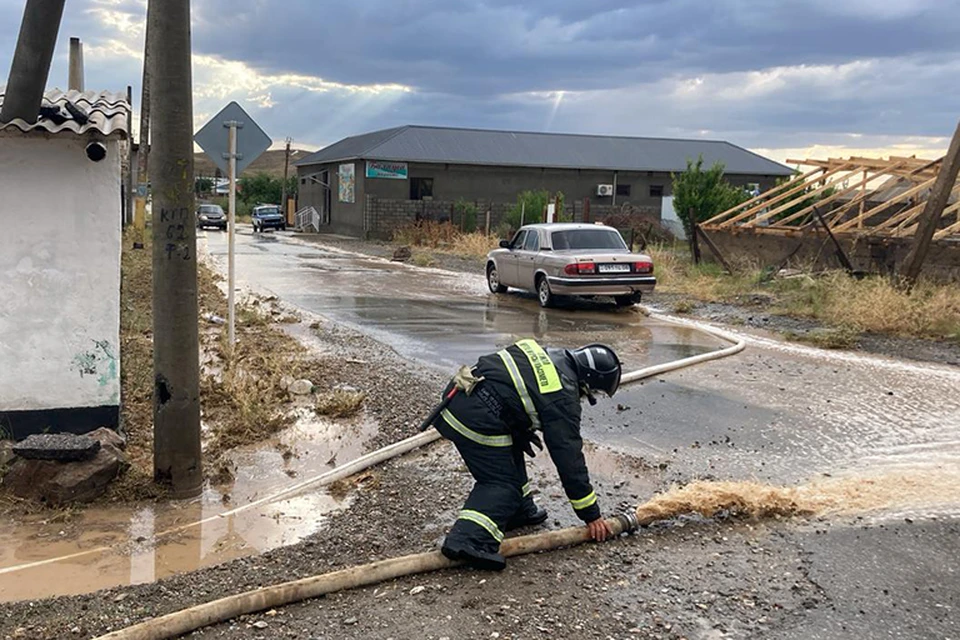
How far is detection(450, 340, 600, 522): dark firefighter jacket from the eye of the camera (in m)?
4.23

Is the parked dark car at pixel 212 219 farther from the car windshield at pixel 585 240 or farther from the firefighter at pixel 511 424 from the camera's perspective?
the firefighter at pixel 511 424

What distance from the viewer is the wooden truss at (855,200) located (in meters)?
16.6

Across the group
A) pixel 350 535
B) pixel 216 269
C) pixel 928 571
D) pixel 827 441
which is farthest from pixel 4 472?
pixel 216 269

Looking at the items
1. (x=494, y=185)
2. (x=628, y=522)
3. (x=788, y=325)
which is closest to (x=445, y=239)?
(x=494, y=185)

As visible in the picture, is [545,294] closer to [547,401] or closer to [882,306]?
[882,306]

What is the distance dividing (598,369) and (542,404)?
0.42 meters

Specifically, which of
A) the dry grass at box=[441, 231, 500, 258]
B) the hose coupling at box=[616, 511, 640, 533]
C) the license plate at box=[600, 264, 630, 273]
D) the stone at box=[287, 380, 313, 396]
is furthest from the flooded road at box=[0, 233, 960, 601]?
the dry grass at box=[441, 231, 500, 258]

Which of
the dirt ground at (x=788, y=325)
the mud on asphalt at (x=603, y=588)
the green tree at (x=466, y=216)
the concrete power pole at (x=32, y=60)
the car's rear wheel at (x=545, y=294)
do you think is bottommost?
the mud on asphalt at (x=603, y=588)

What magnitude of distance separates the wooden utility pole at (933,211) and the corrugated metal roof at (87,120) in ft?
38.0

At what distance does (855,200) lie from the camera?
60.7 ft

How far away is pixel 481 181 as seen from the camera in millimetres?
42688

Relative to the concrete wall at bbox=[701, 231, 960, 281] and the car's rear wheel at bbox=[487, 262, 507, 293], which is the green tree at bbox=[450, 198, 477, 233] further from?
the car's rear wheel at bbox=[487, 262, 507, 293]

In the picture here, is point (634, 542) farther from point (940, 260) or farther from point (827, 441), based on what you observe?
point (940, 260)

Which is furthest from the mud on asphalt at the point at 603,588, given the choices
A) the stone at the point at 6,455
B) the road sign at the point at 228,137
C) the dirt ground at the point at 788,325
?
the dirt ground at the point at 788,325
